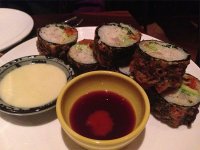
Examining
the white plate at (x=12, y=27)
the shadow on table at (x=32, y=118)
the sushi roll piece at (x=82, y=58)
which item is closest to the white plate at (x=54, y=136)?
the shadow on table at (x=32, y=118)

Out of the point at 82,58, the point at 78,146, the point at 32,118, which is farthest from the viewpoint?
the point at 82,58

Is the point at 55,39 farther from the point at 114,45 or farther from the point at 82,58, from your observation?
the point at 114,45

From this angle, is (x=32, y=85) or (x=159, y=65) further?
(x=32, y=85)

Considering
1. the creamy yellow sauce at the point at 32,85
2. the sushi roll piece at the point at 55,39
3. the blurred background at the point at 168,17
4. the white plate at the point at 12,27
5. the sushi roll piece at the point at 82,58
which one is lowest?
the blurred background at the point at 168,17

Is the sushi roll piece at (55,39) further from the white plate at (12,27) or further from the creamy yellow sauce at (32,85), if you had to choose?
the white plate at (12,27)

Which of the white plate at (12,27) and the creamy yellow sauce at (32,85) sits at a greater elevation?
the creamy yellow sauce at (32,85)

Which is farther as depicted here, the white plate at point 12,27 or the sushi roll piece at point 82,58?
the white plate at point 12,27

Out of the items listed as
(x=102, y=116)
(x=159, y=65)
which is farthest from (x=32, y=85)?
(x=159, y=65)

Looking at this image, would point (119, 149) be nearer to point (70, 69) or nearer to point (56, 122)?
point (56, 122)
